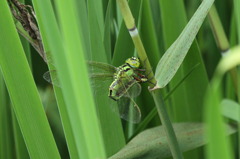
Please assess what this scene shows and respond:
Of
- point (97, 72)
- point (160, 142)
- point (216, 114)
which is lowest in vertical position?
point (160, 142)

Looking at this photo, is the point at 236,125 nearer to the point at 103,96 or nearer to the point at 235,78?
the point at 235,78

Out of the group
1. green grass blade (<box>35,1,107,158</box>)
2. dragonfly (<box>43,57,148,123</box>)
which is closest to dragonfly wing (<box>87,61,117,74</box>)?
dragonfly (<box>43,57,148,123</box>)

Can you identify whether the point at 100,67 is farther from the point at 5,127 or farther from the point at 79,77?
the point at 79,77

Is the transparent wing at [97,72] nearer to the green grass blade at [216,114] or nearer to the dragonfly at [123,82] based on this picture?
the dragonfly at [123,82]

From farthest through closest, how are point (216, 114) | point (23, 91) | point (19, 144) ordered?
1. point (19, 144)
2. point (23, 91)
3. point (216, 114)

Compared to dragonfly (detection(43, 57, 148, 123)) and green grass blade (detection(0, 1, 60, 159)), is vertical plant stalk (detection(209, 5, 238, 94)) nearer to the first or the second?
dragonfly (detection(43, 57, 148, 123))

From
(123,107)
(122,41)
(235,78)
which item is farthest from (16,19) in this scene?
(235,78)

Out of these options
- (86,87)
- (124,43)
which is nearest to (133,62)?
(124,43)
